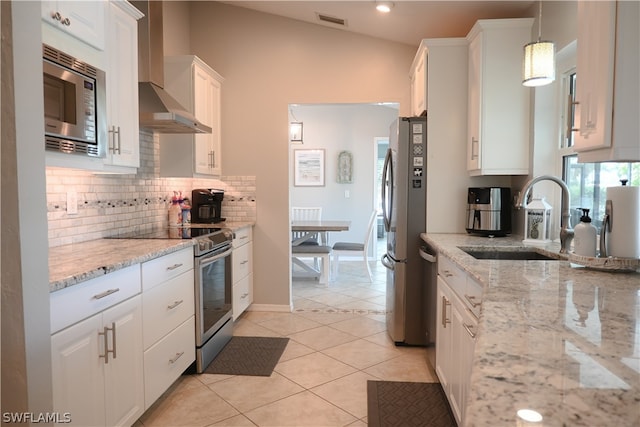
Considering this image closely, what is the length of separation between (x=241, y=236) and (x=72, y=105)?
2.13m

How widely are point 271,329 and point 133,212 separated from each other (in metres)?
1.51

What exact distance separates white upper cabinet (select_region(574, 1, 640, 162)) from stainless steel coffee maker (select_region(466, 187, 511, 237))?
57.0 inches

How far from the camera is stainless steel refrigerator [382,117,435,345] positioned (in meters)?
3.24

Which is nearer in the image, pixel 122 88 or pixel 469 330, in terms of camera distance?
pixel 469 330

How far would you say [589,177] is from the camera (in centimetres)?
248

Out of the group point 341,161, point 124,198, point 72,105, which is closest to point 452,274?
point 72,105

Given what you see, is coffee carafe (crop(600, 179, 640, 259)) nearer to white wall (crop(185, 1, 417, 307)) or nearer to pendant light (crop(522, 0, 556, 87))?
pendant light (crop(522, 0, 556, 87))

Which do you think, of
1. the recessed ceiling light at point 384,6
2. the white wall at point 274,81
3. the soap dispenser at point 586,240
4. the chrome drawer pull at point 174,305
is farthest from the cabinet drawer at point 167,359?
the recessed ceiling light at point 384,6

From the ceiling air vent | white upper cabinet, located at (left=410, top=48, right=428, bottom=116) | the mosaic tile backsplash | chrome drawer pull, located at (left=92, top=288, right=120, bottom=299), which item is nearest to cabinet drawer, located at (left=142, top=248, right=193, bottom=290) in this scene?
chrome drawer pull, located at (left=92, top=288, right=120, bottom=299)

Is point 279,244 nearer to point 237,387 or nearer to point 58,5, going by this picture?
point 237,387

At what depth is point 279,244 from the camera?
4227 millimetres

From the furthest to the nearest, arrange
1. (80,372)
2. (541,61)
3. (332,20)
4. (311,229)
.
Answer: (311,229)
(332,20)
(541,61)
(80,372)

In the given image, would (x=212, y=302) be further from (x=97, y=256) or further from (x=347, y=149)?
(x=347, y=149)

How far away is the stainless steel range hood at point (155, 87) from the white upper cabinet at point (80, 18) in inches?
27.9
